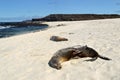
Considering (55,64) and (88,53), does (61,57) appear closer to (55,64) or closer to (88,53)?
(55,64)

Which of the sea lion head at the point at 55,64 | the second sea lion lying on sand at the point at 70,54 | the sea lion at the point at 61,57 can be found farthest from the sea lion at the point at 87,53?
the sea lion head at the point at 55,64

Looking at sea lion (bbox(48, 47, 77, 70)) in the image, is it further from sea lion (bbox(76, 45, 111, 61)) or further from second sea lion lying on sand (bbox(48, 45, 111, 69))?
sea lion (bbox(76, 45, 111, 61))

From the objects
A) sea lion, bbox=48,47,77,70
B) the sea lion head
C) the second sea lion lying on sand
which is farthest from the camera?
the second sea lion lying on sand

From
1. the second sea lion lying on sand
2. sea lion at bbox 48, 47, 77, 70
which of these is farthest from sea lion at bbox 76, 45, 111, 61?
sea lion at bbox 48, 47, 77, 70

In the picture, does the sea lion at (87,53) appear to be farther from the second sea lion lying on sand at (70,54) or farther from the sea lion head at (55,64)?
the sea lion head at (55,64)

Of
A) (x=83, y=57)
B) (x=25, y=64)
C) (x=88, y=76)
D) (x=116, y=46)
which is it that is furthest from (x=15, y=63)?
(x=116, y=46)

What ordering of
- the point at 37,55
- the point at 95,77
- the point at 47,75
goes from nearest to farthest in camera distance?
the point at 95,77, the point at 47,75, the point at 37,55

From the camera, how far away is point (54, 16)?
8369cm

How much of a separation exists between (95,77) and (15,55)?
4.47 metres

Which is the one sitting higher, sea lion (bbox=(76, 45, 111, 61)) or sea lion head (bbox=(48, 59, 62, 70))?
sea lion (bbox=(76, 45, 111, 61))

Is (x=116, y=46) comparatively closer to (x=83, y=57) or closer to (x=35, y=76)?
(x=83, y=57)

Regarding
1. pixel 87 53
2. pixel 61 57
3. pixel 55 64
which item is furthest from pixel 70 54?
pixel 55 64

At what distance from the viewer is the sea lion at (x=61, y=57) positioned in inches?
305

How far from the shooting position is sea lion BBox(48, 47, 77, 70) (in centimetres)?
774
